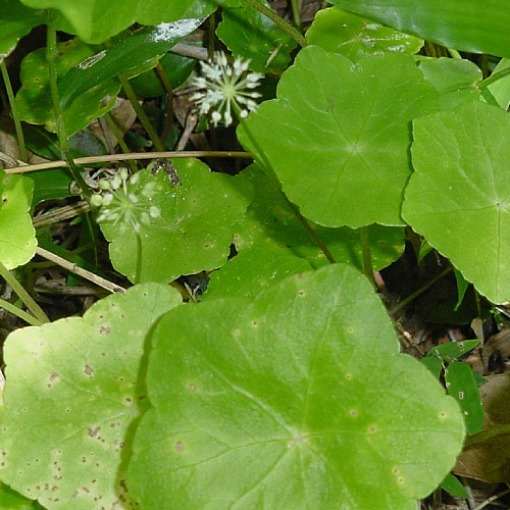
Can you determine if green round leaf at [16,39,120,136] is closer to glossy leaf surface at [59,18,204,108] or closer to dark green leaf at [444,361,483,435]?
glossy leaf surface at [59,18,204,108]

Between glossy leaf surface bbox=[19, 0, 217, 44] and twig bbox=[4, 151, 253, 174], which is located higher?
glossy leaf surface bbox=[19, 0, 217, 44]

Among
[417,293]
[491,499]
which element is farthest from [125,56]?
[491,499]

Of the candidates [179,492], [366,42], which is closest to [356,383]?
[179,492]

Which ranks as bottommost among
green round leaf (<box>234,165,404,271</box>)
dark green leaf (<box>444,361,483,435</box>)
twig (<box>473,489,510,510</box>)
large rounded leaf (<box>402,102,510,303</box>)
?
twig (<box>473,489,510,510</box>)

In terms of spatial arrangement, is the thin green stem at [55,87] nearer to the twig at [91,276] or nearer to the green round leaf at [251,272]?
the twig at [91,276]

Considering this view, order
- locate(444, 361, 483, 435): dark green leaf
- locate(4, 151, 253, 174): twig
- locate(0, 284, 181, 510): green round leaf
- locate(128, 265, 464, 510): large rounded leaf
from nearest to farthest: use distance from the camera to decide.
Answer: locate(128, 265, 464, 510): large rounded leaf
locate(0, 284, 181, 510): green round leaf
locate(444, 361, 483, 435): dark green leaf
locate(4, 151, 253, 174): twig

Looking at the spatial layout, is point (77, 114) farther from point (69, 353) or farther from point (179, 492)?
point (179, 492)

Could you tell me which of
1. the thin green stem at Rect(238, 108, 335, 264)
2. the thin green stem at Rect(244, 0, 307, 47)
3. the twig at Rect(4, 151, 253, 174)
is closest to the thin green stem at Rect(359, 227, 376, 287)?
the thin green stem at Rect(238, 108, 335, 264)

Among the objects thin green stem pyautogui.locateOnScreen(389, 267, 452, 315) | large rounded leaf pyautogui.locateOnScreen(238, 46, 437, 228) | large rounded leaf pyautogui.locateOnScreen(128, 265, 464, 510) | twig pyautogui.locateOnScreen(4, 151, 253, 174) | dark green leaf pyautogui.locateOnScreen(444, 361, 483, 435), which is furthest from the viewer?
thin green stem pyautogui.locateOnScreen(389, 267, 452, 315)
